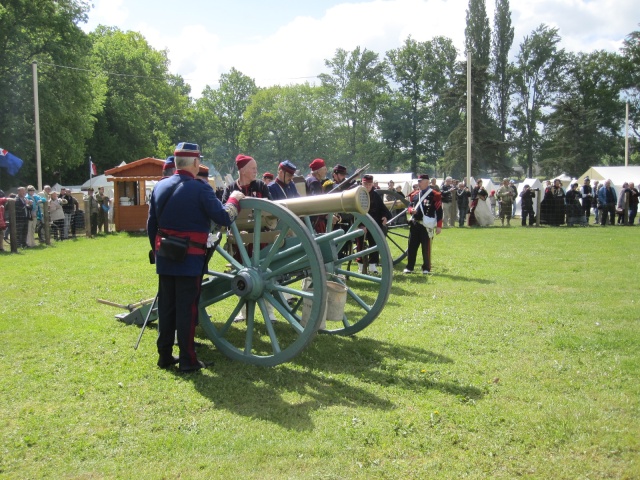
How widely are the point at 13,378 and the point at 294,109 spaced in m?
64.8

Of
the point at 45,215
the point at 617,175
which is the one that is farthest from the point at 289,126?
the point at 45,215

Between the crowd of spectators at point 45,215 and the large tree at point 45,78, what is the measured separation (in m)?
12.4

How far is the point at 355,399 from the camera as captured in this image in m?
4.72

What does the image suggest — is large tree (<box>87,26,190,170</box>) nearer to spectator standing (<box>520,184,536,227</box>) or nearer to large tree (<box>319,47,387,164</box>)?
large tree (<box>319,47,387,164</box>)

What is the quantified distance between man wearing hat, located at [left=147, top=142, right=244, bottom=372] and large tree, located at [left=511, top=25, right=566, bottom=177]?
206 feet

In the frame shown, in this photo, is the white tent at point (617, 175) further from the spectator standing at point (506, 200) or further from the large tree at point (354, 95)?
the large tree at point (354, 95)

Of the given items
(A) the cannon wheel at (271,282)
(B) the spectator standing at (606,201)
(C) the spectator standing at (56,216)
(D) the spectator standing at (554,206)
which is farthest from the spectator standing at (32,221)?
(B) the spectator standing at (606,201)

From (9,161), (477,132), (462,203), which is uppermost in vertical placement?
(477,132)

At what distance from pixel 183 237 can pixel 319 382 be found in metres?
1.61

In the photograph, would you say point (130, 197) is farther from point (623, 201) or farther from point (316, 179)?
point (623, 201)

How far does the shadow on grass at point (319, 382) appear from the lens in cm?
455

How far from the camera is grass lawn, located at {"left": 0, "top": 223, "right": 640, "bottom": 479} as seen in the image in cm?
367

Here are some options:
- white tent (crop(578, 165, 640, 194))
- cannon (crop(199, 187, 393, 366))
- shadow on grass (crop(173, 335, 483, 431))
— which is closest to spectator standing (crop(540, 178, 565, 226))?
white tent (crop(578, 165, 640, 194))

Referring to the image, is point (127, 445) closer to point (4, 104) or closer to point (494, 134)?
point (4, 104)
